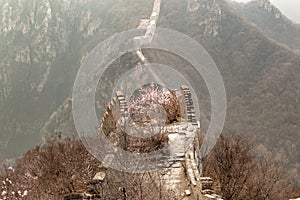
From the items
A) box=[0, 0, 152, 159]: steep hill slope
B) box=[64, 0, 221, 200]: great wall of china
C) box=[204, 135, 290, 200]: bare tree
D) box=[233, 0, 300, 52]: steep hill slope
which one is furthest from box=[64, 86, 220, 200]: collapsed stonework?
box=[233, 0, 300, 52]: steep hill slope

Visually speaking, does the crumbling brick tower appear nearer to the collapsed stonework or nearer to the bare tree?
the collapsed stonework

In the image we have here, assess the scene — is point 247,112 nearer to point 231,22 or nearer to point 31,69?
point 231,22

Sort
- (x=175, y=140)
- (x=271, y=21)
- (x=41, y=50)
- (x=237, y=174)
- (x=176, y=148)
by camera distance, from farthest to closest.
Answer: (x=41, y=50) → (x=271, y=21) → (x=237, y=174) → (x=175, y=140) → (x=176, y=148)

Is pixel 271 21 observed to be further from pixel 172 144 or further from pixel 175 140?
pixel 172 144

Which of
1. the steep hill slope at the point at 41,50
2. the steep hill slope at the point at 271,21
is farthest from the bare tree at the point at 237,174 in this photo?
the steep hill slope at the point at 271,21

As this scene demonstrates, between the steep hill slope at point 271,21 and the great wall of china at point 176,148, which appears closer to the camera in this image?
the great wall of china at point 176,148

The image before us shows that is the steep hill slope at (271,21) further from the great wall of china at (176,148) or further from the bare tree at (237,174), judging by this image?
the great wall of china at (176,148)

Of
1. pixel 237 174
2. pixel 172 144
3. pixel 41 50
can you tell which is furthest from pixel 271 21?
pixel 172 144

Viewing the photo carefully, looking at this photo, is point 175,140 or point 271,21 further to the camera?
point 271,21

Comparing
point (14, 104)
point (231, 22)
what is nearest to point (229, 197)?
A: point (231, 22)
